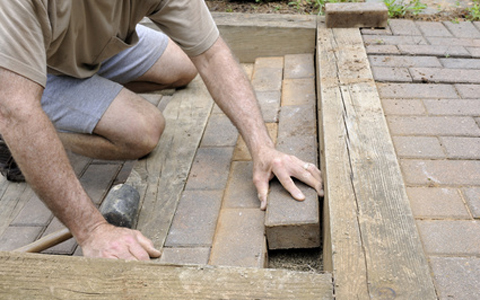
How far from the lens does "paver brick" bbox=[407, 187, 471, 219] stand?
184 cm

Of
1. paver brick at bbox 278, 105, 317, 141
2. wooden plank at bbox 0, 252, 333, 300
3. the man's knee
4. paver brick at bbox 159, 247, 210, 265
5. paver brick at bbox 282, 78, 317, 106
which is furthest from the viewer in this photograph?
paver brick at bbox 282, 78, 317, 106

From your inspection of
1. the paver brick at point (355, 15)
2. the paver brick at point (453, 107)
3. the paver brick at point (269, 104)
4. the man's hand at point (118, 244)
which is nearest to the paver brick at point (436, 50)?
the paver brick at point (355, 15)

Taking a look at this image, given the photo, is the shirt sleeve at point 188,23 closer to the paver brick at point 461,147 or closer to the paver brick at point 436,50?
the paver brick at point 461,147

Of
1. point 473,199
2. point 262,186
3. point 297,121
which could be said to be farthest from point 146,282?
point 297,121

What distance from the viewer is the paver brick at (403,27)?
11.7 feet

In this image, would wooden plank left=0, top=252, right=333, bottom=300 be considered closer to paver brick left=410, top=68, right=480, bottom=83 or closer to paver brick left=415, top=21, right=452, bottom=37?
paver brick left=410, top=68, right=480, bottom=83

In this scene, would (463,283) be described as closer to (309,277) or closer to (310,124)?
(309,277)

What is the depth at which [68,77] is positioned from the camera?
2609mm

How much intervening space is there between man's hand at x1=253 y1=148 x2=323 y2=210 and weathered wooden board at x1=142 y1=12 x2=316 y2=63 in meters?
1.75

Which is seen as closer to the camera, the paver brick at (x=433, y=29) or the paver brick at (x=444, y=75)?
the paver brick at (x=444, y=75)

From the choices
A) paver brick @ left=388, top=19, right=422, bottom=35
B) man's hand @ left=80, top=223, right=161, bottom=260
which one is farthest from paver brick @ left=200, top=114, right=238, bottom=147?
paver brick @ left=388, top=19, right=422, bottom=35

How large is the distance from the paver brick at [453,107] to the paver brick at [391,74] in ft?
0.91

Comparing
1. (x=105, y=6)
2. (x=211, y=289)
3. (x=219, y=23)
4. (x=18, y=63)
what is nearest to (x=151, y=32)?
(x=219, y=23)

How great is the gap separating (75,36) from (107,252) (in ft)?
3.37
